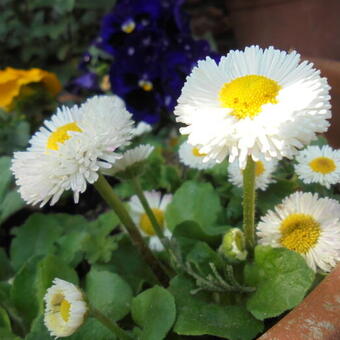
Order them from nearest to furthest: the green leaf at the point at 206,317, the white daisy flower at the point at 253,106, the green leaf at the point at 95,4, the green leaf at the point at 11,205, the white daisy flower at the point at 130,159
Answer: the white daisy flower at the point at 253,106
the green leaf at the point at 206,317
the white daisy flower at the point at 130,159
the green leaf at the point at 11,205
the green leaf at the point at 95,4

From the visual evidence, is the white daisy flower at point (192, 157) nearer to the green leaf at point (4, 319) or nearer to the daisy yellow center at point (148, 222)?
the daisy yellow center at point (148, 222)

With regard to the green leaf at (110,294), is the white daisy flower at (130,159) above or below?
above

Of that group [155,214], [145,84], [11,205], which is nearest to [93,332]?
[155,214]

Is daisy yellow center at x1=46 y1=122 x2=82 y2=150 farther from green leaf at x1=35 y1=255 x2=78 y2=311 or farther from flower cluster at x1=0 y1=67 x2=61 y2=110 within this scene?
flower cluster at x1=0 y1=67 x2=61 y2=110

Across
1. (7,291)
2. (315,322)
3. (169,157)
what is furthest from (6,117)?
(315,322)

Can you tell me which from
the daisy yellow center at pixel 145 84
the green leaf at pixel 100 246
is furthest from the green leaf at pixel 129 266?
the daisy yellow center at pixel 145 84

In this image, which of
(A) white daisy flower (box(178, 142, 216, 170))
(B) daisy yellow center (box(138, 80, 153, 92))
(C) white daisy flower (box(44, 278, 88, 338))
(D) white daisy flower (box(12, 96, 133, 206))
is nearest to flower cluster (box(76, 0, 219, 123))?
(B) daisy yellow center (box(138, 80, 153, 92))
